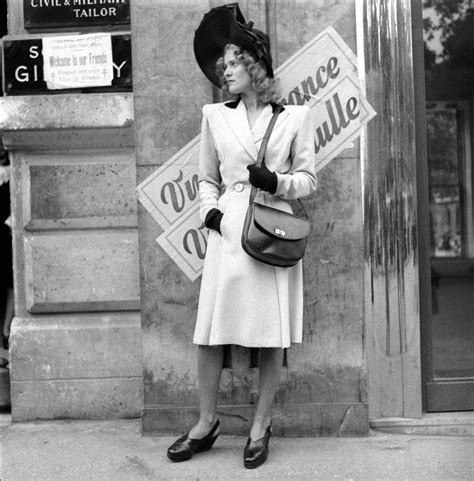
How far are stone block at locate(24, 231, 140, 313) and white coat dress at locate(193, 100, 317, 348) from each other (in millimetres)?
931

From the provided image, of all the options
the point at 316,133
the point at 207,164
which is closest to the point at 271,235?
the point at 207,164

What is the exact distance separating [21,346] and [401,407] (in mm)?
2158

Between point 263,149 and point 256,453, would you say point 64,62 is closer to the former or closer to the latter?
point 263,149

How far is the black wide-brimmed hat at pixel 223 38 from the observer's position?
418 centimetres

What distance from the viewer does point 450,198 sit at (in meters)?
4.95

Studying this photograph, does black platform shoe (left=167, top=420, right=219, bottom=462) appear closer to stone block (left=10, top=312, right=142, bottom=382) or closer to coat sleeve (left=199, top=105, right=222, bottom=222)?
stone block (left=10, top=312, right=142, bottom=382)

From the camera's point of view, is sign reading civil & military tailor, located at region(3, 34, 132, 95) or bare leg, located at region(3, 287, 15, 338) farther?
bare leg, located at region(3, 287, 15, 338)

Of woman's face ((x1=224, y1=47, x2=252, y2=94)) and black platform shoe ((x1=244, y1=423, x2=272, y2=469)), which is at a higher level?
woman's face ((x1=224, y1=47, x2=252, y2=94))

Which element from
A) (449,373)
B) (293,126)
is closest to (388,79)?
(293,126)

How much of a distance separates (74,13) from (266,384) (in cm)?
239

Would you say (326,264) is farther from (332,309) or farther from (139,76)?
(139,76)

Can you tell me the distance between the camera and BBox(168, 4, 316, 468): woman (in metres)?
4.16

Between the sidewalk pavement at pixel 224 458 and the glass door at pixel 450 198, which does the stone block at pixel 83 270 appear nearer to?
A: the sidewalk pavement at pixel 224 458

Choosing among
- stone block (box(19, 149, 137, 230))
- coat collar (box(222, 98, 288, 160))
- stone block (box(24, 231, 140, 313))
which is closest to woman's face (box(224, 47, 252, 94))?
coat collar (box(222, 98, 288, 160))
